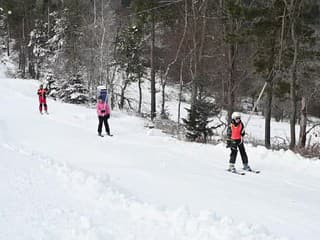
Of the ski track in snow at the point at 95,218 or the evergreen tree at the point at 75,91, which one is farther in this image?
the evergreen tree at the point at 75,91

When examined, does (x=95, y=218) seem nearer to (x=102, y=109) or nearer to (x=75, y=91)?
(x=102, y=109)

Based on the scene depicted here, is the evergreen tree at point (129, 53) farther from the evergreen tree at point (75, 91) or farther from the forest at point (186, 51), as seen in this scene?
the evergreen tree at point (75, 91)

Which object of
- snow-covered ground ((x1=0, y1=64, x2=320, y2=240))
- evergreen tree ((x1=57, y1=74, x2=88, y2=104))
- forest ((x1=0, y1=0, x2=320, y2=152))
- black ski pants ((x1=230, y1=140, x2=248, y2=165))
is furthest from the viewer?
evergreen tree ((x1=57, y1=74, x2=88, y2=104))

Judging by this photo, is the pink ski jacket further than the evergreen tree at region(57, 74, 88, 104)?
No

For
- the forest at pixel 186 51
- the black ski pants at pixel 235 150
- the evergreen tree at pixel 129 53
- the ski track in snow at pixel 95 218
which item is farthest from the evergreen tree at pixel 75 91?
the ski track in snow at pixel 95 218

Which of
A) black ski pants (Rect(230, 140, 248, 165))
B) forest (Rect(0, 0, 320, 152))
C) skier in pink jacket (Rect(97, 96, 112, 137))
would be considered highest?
forest (Rect(0, 0, 320, 152))

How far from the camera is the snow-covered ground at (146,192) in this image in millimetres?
5961

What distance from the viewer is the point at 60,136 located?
636 inches

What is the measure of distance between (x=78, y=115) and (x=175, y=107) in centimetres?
2505

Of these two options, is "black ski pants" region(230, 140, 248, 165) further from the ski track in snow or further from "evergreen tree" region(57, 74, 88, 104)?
"evergreen tree" region(57, 74, 88, 104)

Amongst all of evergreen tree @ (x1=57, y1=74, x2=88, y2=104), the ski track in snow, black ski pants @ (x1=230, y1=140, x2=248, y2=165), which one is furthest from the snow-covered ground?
evergreen tree @ (x1=57, y1=74, x2=88, y2=104)

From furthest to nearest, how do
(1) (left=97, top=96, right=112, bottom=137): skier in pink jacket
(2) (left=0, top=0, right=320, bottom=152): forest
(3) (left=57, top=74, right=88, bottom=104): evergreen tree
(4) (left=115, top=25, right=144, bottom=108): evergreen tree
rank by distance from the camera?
(4) (left=115, top=25, right=144, bottom=108): evergreen tree
(3) (left=57, top=74, right=88, bottom=104): evergreen tree
(2) (left=0, top=0, right=320, bottom=152): forest
(1) (left=97, top=96, right=112, bottom=137): skier in pink jacket

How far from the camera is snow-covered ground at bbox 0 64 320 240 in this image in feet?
19.6

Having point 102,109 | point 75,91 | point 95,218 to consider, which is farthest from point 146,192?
point 75,91
